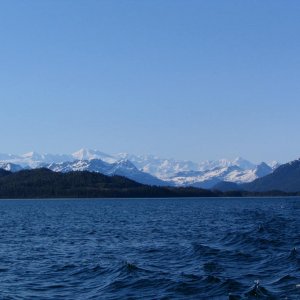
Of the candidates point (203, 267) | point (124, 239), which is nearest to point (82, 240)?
point (124, 239)

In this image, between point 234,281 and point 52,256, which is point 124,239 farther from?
point 234,281

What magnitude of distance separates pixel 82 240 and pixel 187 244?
12023 millimetres

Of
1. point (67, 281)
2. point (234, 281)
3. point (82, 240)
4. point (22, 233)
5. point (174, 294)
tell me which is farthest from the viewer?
point (22, 233)

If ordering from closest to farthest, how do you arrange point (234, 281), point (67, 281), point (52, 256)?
point (234, 281) → point (67, 281) → point (52, 256)

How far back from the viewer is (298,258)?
42031mm

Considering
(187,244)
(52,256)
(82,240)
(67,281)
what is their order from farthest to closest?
(82,240) < (187,244) < (52,256) < (67,281)

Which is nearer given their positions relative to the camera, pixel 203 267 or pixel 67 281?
pixel 67 281

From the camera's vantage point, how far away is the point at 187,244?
179 feet

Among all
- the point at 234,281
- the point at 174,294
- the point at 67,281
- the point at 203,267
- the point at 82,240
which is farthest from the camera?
the point at 82,240

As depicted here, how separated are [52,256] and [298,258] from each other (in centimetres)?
1850

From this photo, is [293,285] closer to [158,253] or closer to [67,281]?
[67,281]

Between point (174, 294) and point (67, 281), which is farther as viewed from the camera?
point (67, 281)

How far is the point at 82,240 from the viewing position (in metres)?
61.3

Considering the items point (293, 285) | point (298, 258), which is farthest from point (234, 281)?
point (298, 258)
